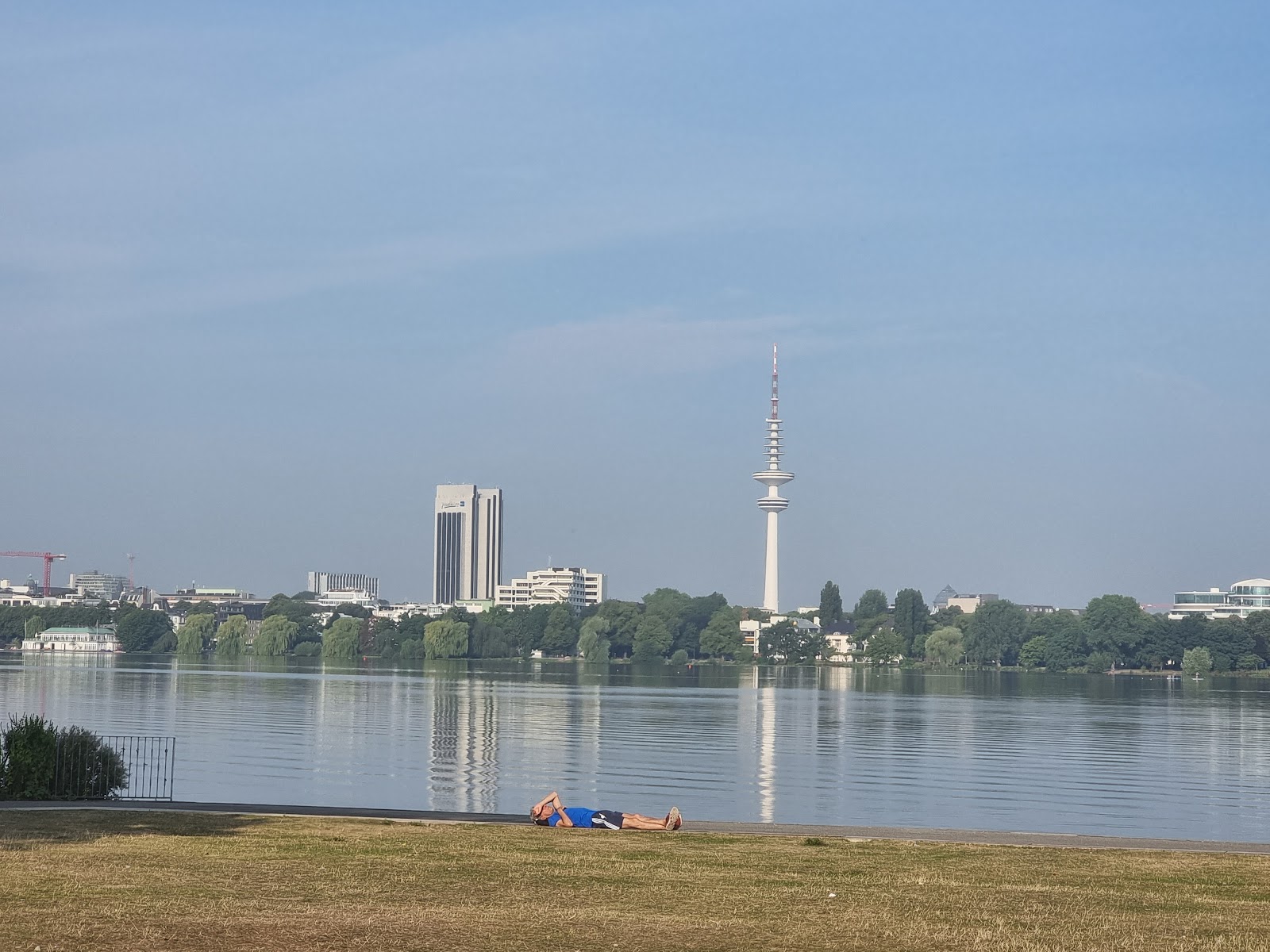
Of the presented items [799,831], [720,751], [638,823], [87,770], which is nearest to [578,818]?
[638,823]

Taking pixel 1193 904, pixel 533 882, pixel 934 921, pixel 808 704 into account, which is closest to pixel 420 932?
pixel 533 882

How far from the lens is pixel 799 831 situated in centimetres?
2694

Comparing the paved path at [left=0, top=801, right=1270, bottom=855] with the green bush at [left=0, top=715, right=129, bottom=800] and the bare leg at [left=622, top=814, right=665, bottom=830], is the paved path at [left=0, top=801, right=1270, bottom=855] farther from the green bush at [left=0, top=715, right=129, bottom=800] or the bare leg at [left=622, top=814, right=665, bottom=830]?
the green bush at [left=0, top=715, right=129, bottom=800]

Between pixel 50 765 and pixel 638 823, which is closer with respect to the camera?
pixel 638 823

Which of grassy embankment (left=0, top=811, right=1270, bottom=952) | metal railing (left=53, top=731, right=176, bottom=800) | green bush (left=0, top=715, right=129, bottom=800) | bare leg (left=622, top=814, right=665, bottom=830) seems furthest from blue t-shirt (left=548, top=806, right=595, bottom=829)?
green bush (left=0, top=715, right=129, bottom=800)

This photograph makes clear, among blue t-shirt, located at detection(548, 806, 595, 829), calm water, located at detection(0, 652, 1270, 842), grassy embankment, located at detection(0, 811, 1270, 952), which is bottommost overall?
calm water, located at detection(0, 652, 1270, 842)

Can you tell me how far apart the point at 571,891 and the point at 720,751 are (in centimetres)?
4738

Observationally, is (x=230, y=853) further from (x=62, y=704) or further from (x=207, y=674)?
(x=207, y=674)

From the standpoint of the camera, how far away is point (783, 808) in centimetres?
4369

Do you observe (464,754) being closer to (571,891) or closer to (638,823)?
(638,823)

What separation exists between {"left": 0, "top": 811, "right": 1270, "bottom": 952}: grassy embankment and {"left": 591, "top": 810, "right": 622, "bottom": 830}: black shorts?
0.88 metres

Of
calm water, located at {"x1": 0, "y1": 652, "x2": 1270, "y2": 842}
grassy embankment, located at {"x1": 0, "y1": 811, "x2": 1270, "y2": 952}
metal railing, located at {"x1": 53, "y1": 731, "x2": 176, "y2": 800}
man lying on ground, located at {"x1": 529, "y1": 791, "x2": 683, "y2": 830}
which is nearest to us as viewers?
grassy embankment, located at {"x1": 0, "y1": 811, "x2": 1270, "y2": 952}

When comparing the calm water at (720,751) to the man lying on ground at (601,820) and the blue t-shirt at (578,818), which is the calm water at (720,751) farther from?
the blue t-shirt at (578,818)

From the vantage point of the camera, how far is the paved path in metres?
25.5
